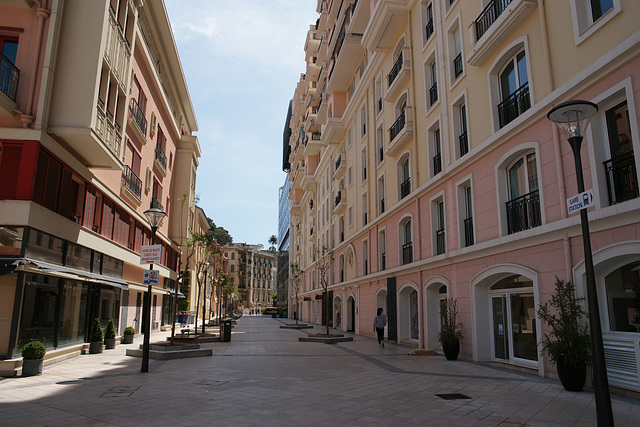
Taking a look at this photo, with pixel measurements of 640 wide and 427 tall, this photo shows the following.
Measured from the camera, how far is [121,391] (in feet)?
30.2

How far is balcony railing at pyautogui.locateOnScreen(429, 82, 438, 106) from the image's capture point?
58.9 feet

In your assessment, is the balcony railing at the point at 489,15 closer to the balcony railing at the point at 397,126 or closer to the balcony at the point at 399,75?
the balcony at the point at 399,75

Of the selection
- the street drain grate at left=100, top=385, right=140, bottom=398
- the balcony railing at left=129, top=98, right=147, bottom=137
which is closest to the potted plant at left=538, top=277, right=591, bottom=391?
the street drain grate at left=100, top=385, right=140, bottom=398

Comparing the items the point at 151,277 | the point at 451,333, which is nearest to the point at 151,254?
the point at 151,277

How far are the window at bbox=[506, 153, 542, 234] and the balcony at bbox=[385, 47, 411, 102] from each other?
906 centimetres

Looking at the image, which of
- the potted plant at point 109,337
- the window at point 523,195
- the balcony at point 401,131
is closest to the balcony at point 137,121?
the potted plant at point 109,337

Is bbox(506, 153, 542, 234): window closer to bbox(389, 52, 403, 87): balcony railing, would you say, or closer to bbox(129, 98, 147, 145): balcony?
bbox(389, 52, 403, 87): balcony railing

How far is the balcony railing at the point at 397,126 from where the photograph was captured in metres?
20.5

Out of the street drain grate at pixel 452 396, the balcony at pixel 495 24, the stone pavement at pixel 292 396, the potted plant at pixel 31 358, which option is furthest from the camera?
the balcony at pixel 495 24

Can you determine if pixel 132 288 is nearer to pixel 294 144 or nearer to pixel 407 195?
pixel 407 195

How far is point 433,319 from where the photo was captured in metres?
17.6

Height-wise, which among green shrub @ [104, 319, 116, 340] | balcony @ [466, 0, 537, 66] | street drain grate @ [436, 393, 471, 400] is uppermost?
balcony @ [466, 0, 537, 66]

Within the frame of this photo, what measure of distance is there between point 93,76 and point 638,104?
14157 mm

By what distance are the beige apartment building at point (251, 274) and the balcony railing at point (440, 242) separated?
3776 inches
